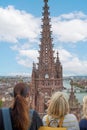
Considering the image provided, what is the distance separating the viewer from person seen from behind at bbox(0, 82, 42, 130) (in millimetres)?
4254

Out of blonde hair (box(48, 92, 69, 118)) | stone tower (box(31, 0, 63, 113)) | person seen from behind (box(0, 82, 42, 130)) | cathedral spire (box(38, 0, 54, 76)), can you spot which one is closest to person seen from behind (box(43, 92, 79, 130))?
blonde hair (box(48, 92, 69, 118))

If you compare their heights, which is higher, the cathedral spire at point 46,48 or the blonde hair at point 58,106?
the cathedral spire at point 46,48

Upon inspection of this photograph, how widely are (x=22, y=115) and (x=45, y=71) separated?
33.9m

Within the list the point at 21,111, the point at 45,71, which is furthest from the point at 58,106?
the point at 45,71

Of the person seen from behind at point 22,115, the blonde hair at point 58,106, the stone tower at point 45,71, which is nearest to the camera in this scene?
the person seen from behind at point 22,115

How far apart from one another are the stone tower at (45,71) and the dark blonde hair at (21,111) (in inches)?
1245

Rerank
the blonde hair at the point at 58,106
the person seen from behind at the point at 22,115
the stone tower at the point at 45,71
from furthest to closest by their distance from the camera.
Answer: the stone tower at the point at 45,71 → the blonde hair at the point at 58,106 → the person seen from behind at the point at 22,115

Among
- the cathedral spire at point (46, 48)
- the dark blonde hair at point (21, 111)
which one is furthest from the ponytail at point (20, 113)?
the cathedral spire at point (46, 48)

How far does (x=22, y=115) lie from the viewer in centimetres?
429

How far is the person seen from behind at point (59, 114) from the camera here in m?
4.66

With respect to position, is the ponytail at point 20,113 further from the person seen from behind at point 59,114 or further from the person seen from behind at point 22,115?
the person seen from behind at point 59,114

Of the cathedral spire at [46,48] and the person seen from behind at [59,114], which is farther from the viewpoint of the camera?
the cathedral spire at [46,48]

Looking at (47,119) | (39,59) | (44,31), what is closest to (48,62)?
(39,59)

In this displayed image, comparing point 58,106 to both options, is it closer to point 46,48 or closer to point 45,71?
point 46,48
